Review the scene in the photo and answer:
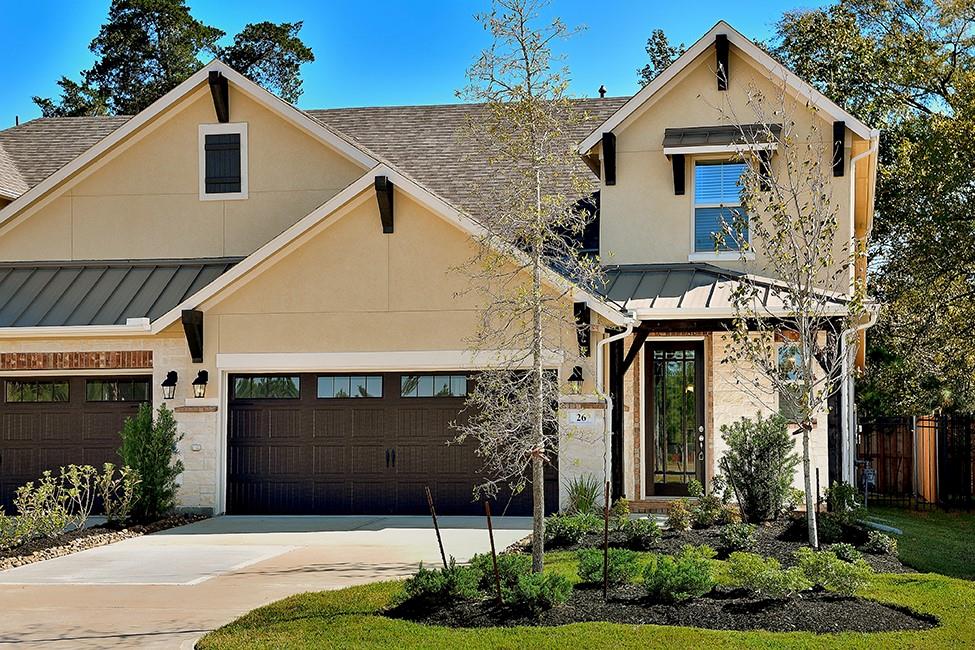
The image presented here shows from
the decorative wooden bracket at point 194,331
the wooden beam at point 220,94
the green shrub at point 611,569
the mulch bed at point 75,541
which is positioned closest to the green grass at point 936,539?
the green shrub at point 611,569

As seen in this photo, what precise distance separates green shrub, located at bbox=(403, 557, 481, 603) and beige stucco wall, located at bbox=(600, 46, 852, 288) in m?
10.0

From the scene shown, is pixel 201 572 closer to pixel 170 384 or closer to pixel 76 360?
pixel 170 384

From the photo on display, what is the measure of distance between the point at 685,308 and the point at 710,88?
13.7 feet

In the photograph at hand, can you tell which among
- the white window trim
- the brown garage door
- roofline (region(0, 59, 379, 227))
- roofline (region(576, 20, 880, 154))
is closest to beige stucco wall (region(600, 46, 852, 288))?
roofline (region(576, 20, 880, 154))

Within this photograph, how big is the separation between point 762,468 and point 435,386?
539cm

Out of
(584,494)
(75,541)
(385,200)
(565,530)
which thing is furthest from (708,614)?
(385,200)

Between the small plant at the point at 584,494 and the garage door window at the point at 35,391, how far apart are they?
8.12 metres

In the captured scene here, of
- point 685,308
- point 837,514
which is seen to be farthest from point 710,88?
point 837,514

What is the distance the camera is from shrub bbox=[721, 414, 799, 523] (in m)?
14.7

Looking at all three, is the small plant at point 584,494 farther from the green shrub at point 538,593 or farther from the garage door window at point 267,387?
the green shrub at point 538,593

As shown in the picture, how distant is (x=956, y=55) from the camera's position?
26.6m

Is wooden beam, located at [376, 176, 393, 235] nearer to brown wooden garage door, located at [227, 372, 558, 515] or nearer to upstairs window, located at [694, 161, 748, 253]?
brown wooden garage door, located at [227, 372, 558, 515]

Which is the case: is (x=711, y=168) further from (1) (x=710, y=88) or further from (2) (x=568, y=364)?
(2) (x=568, y=364)

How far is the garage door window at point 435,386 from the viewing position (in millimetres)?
18094
